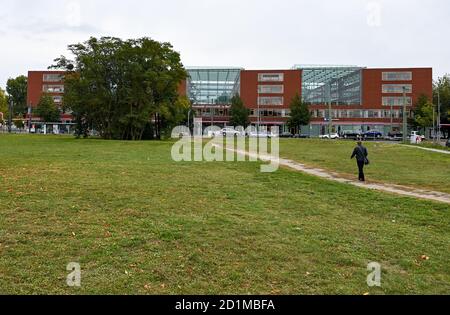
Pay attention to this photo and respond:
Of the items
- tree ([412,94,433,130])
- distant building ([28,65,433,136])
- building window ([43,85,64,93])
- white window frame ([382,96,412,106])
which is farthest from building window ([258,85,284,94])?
building window ([43,85,64,93])

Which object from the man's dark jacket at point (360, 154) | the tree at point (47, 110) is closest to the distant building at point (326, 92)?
the tree at point (47, 110)

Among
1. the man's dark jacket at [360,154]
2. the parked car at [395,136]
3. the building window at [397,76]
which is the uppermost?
the building window at [397,76]

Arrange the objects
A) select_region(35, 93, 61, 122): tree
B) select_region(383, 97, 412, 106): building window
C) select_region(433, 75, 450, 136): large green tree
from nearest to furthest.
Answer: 1. select_region(433, 75, 450, 136): large green tree
2. select_region(383, 97, 412, 106): building window
3. select_region(35, 93, 61, 122): tree

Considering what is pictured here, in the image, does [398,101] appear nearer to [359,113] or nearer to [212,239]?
[359,113]

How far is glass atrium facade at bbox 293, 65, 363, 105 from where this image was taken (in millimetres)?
100438

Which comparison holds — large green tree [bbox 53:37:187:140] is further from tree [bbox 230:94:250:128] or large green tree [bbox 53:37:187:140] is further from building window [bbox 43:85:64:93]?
building window [bbox 43:85:64:93]

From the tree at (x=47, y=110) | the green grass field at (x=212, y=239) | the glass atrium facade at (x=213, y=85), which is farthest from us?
the glass atrium facade at (x=213, y=85)

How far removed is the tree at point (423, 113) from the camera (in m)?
81.2

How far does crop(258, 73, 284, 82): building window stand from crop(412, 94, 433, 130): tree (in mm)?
29256

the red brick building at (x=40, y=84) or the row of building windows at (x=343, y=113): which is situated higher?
the red brick building at (x=40, y=84)

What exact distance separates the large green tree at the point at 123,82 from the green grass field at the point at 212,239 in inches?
1665

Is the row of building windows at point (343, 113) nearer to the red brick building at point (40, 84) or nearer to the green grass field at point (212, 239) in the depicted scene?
the red brick building at point (40, 84)
